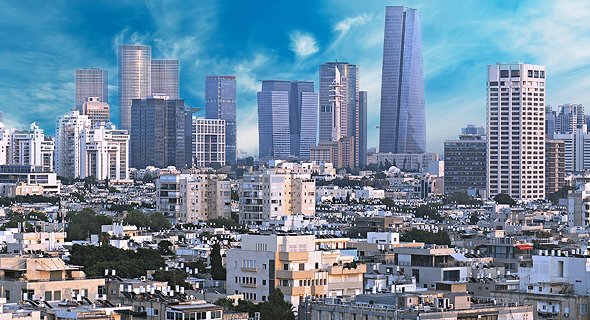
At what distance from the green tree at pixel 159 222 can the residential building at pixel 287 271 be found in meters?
56.5

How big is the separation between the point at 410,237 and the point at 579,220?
1001 inches

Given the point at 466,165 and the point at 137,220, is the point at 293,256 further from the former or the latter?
the point at 466,165

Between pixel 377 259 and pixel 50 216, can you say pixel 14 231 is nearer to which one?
pixel 377 259

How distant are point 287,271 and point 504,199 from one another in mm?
113070

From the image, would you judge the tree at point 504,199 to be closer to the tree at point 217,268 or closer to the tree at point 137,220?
the tree at point 137,220

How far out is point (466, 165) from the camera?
604 feet

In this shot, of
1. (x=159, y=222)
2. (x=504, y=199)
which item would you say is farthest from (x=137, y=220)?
(x=504, y=199)

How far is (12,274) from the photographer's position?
35.9 metres

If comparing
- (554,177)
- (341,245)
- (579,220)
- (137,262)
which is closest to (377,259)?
(341,245)

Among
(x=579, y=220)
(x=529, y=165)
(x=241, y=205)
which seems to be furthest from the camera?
(x=529, y=165)

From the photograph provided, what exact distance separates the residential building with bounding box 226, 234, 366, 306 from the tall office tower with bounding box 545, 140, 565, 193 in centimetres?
13795

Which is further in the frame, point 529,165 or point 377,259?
point 529,165

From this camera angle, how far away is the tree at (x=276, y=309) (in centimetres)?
3528

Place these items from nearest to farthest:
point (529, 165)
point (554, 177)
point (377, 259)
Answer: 1. point (377, 259)
2. point (529, 165)
3. point (554, 177)
